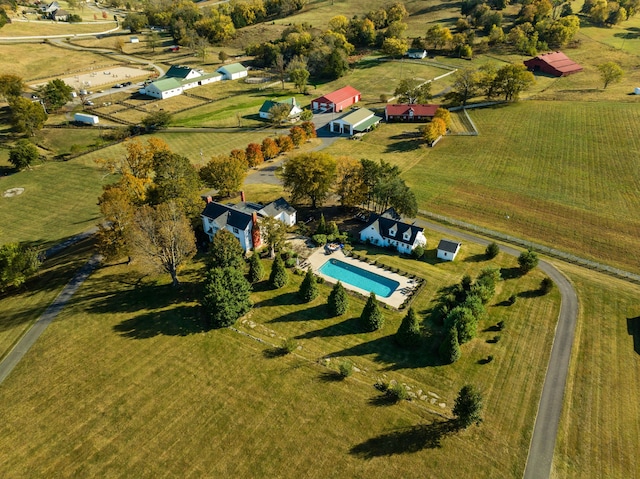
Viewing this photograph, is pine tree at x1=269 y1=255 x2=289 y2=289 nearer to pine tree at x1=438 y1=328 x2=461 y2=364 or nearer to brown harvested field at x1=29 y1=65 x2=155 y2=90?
pine tree at x1=438 y1=328 x2=461 y2=364

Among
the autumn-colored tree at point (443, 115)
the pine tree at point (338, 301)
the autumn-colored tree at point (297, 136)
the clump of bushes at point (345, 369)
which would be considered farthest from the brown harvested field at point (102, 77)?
the clump of bushes at point (345, 369)

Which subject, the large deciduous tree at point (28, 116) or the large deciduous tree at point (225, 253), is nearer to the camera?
the large deciduous tree at point (225, 253)

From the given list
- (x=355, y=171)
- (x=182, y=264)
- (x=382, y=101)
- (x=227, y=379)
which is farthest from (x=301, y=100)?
(x=227, y=379)

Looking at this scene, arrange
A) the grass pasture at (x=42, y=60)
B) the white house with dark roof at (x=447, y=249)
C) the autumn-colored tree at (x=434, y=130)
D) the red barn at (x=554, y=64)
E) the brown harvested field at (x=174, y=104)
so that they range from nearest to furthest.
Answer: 1. the white house with dark roof at (x=447, y=249)
2. the autumn-colored tree at (x=434, y=130)
3. the brown harvested field at (x=174, y=104)
4. the red barn at (x=554, y=64)
5. the grass pasture at (x=42, y=60)

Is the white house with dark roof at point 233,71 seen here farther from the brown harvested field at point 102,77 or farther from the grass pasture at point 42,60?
the grass pasture at point 42,60

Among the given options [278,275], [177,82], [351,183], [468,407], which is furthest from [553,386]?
[177,82]

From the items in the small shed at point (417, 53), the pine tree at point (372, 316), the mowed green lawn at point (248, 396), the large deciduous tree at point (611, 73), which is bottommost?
the mowed green lawn at point (248, 396)

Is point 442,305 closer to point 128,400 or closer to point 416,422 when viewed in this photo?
point 416,422
